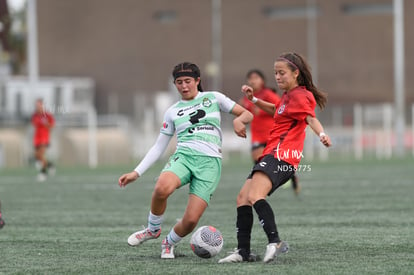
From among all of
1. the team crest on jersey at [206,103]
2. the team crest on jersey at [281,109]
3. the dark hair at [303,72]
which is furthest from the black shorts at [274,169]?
the team crest on jersey at [206,103]

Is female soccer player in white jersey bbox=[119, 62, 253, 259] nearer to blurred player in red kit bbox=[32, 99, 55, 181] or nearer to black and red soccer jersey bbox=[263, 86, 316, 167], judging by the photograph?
black and red soccer jersey bbox=[263, 86, 316, 167]

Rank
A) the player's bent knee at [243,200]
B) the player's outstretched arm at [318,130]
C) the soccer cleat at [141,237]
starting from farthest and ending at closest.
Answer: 1. the soccer cleat at [141,237]
2. the player's bent knee at [243,200]
3. the player's outstretched arm at [318,130]

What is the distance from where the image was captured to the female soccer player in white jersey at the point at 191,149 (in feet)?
29.8

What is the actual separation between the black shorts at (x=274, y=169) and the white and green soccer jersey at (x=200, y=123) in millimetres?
604

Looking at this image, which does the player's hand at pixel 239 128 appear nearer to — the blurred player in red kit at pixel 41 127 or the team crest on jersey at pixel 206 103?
the team crest on jersey at pixel 206 103

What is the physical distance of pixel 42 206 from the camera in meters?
16.2

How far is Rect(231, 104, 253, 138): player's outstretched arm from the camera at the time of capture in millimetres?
8703

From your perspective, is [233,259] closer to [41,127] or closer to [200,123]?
[200,123]

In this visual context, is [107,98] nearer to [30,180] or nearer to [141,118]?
[141,118]

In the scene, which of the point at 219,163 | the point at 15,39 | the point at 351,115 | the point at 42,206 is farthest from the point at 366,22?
the point at 219,163

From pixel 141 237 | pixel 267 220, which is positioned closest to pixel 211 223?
pixel 141 237

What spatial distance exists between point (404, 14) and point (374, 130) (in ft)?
47.3

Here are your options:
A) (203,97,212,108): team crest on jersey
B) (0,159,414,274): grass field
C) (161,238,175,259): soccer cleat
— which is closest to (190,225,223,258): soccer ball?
(0,159,414,274): grass field

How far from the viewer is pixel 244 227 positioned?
348 inches
